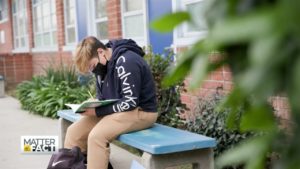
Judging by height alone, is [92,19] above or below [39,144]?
above

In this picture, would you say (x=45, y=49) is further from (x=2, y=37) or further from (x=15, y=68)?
(x=2, y=37)

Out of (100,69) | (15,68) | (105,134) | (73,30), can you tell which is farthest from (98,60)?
(15,68)

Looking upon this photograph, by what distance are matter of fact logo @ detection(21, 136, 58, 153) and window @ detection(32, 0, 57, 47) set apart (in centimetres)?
844

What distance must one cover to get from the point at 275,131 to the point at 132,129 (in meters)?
3.30

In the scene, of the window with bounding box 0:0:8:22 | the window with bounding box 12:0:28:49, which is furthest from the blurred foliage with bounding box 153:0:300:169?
the window with bounding box 0:0:8:22

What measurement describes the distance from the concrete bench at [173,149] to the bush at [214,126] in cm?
43

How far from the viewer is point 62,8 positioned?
11984 millimetres

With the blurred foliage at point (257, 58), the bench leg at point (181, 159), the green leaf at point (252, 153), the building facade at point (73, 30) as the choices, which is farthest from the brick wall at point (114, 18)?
the green leaf at point (252, 153)

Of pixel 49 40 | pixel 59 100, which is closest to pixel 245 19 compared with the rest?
pixel 59 100

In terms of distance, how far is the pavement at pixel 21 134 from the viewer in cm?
538

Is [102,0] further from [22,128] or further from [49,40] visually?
[49,40]

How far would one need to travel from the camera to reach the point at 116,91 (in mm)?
4156

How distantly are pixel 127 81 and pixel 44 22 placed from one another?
11.1 metres

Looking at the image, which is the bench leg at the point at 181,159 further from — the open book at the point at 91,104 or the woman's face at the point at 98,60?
the woman's face at the point at 98,60
